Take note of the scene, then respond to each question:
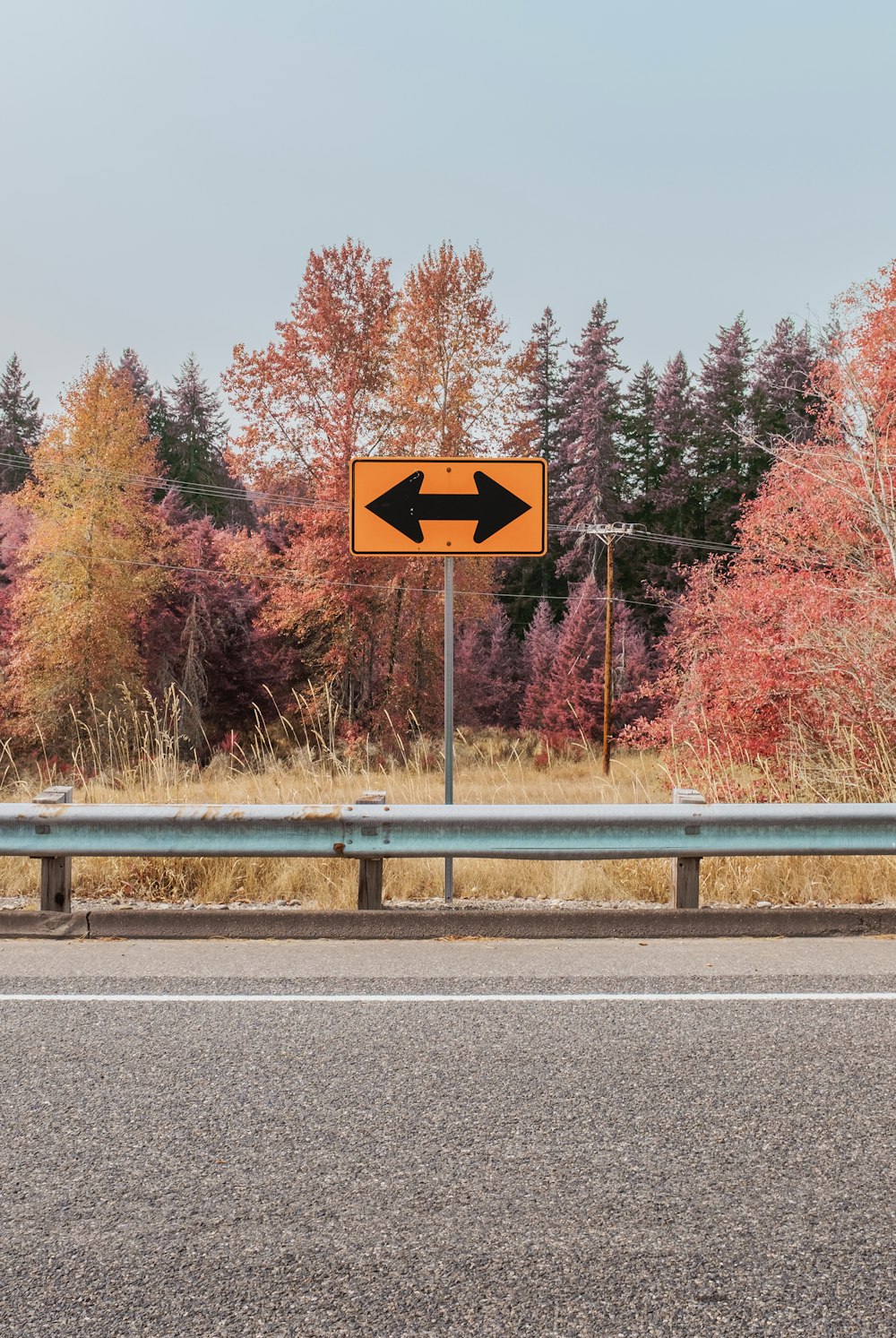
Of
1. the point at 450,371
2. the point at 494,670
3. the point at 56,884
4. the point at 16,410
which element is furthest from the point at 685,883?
the point at 16,410

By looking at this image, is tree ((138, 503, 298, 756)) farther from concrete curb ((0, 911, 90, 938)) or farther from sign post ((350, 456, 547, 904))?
concrete curb ((0, 911, 90, 938))

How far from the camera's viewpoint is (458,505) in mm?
7223

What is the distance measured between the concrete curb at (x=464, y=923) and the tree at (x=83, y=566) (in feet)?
87.0

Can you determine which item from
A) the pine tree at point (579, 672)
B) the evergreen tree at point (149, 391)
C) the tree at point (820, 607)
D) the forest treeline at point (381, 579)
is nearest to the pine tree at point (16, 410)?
the evergreen tree at point (149, 391)

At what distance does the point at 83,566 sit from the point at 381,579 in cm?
927

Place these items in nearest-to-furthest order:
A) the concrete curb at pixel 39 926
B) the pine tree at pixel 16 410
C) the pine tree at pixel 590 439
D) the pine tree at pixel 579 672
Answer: the concrete curb at pixel 39 926 < the pine tree at pixel 579 672 < the pine tree at pixel 590 439 < the pine tree at pixel 16 410

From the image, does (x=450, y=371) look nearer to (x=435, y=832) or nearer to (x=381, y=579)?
(x=381, y=579)

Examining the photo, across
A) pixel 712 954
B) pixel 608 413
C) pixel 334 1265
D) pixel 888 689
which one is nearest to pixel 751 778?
pixel 888 689

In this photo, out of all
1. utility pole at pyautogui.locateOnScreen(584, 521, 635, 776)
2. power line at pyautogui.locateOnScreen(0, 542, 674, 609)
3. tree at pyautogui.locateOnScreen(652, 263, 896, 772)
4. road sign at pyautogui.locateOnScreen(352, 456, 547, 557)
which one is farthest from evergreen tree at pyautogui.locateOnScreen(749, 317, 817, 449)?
road sign at pyautogui.locateOnScreen(352, 456, 547, 557)

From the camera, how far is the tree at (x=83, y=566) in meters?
32.6

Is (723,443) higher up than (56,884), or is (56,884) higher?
(723,443)

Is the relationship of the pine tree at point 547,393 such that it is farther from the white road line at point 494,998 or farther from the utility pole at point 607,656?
the white road line at point 494,998

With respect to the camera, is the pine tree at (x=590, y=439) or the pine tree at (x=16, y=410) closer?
the pine tree at (x=590, y=439)

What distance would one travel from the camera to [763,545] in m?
15.9
